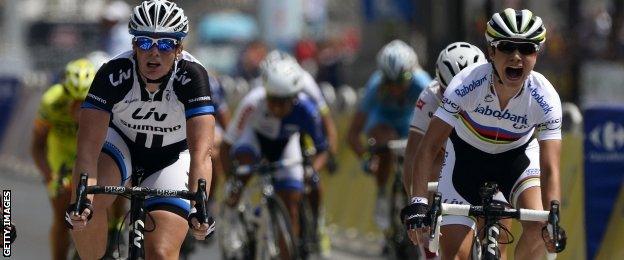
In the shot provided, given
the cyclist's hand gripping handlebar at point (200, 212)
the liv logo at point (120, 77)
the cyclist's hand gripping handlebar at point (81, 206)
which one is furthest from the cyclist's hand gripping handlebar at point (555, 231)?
the liv logo at point (120, 77)

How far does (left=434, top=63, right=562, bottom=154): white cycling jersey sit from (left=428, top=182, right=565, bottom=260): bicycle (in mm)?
569

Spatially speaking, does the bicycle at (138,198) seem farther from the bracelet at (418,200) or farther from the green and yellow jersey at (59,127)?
the green and yellow jersey at (59,127)

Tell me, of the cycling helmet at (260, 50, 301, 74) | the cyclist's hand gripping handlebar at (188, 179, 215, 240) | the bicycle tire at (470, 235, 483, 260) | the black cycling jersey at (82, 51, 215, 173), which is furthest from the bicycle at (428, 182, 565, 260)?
the cycling helmet at (260, 50, 301, 74)

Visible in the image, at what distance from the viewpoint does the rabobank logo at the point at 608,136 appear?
11.8 metres

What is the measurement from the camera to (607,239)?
455 inches

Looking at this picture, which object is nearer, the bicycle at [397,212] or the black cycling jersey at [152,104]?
the black cycling jersey at [152,104]

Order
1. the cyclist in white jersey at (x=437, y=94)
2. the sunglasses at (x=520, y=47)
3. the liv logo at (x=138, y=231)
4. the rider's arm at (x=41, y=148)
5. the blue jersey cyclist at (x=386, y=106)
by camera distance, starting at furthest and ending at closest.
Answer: the blue jersey cyclist at (x=386, y=106) < the rider's arm at (x=41, y=148) < the cyclist in white jersey at (x=437, y=94) < the liv logo at (x=138, y=231) < the sunglasses at (x=520, y=47)

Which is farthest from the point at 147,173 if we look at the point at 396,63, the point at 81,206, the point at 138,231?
the point at 396,63

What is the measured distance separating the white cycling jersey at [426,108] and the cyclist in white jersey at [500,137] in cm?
87

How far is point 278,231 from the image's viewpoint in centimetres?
1260

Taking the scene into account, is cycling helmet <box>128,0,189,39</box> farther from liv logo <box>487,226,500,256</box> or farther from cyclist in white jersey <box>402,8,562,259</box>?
liv logo <box>487,226,500,256</box>

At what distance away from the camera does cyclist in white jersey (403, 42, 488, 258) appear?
10.2 metres

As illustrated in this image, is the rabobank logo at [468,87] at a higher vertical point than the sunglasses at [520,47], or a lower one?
lower

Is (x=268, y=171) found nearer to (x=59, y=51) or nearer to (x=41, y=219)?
(x=41, y=219)
